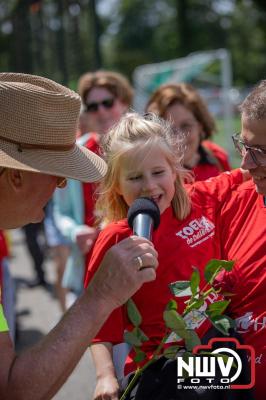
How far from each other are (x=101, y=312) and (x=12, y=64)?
33.5 feet

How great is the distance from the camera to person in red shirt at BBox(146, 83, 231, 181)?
14.1 feet

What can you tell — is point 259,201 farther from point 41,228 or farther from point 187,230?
point 41,228

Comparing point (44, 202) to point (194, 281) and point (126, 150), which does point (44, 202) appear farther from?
point (126, 150)

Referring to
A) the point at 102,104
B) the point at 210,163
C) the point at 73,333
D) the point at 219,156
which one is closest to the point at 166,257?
the point at 73,333

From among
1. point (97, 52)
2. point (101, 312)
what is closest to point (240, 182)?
point (101, 312)

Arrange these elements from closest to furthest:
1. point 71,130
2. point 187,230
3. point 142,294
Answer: point 71,130 < point 142,294 < point 187,230

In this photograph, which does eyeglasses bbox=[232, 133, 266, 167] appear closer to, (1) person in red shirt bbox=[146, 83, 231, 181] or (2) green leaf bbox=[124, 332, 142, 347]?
(2) green leaf bbox=[124, 332, 142, 347]

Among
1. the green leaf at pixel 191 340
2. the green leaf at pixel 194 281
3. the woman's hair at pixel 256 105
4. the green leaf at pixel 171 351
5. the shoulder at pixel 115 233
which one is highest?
the woman's hair at pixel 256 105

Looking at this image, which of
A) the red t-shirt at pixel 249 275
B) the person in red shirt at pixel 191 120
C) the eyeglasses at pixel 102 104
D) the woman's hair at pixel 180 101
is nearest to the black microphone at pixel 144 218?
the red t-shirt at pixel 249 275

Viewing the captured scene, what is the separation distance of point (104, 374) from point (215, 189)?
853mm

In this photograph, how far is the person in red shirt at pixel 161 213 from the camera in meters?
2.37

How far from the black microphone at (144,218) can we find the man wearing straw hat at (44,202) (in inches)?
5.3

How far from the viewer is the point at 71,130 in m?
2.03

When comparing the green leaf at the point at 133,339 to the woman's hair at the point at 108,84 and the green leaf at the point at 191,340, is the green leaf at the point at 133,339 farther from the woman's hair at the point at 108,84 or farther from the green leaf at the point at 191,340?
the woman's hair at the point at 108,84
